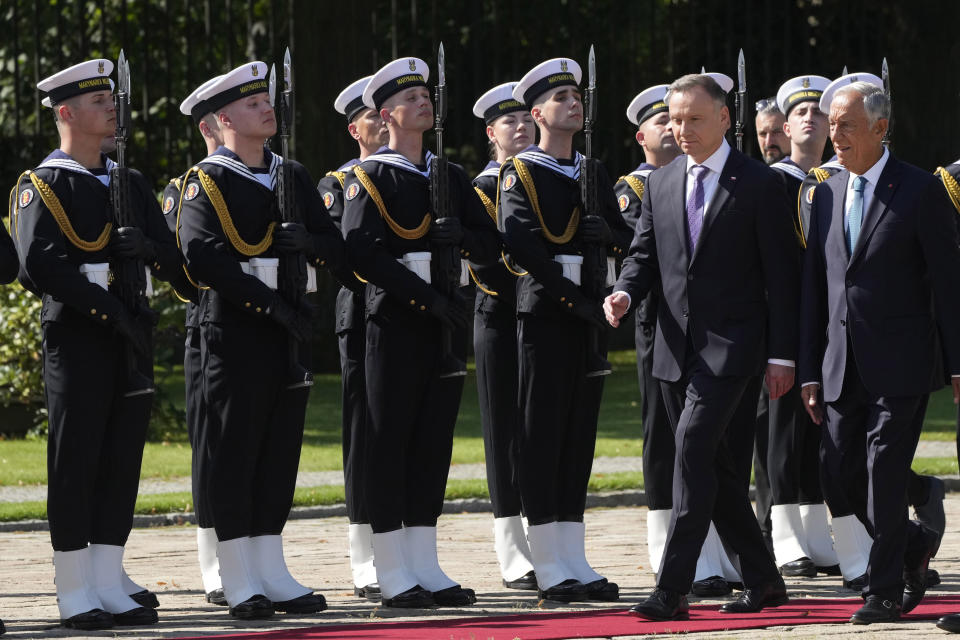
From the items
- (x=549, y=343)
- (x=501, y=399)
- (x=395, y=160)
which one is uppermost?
(x=395, y=160)

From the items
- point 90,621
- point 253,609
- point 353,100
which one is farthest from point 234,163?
point 90,621

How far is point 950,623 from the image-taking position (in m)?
6.86

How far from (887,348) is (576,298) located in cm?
157

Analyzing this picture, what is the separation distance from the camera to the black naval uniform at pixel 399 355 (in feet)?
26.0

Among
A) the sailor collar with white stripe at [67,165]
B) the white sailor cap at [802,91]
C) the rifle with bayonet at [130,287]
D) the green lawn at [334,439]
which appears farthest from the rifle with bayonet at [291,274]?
the green lawn at [334,439]

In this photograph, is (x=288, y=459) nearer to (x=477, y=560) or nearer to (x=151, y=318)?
(x=151, y=318)

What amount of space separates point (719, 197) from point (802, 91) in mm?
2266

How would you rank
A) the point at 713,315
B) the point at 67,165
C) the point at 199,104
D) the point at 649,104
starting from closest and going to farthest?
the point at 713,315
the point at 67,165
the point at 199,104
the point at 649,104

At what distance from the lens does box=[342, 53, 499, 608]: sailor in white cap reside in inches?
311

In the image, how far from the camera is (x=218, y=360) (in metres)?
7.64

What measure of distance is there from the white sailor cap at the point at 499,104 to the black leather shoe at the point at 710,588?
8.28 ft

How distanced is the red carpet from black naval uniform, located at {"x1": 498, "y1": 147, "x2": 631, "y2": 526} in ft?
2.54

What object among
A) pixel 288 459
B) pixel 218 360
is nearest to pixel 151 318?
pixel 218 360

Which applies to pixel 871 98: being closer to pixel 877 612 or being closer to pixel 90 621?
pixel 877 612
